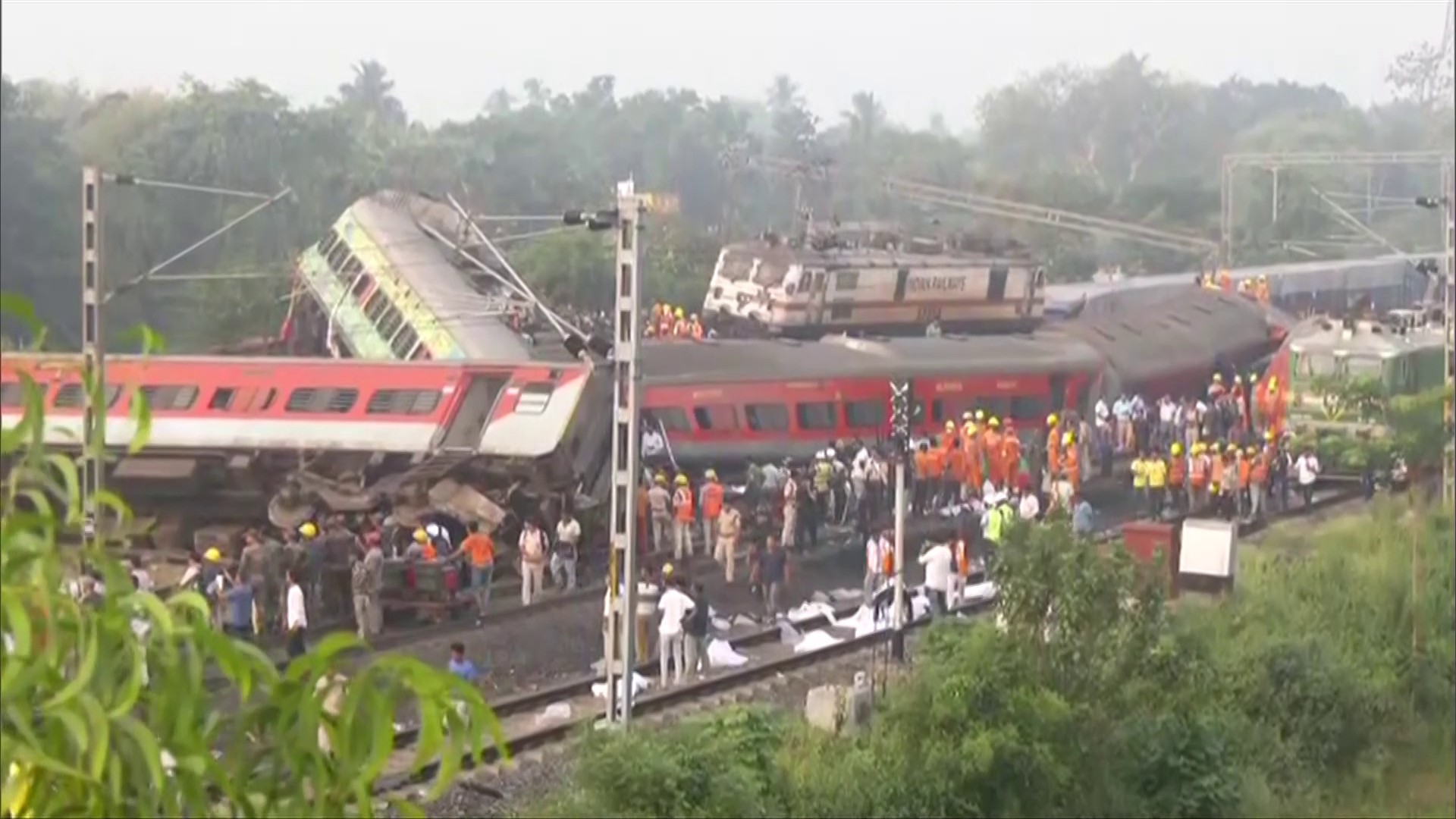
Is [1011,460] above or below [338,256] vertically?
below

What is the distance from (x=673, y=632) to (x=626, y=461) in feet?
5.66

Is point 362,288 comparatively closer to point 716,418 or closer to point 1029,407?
point 716,418

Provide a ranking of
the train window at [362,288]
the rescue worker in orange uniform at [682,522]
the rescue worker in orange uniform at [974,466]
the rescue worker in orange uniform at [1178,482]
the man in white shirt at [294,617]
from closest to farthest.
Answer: the man in white shirt at [294,617] → the rescue worker in orange uniform at [682,522] → the rescue worker in orange uniform at [974,466] → the rescue worker in orange uniform at [1178,482] → the train window at [362,288]

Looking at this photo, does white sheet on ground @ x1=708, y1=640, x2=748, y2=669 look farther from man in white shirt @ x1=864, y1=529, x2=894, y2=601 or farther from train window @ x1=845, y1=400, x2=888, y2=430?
train window @ x1=845, y1=400, x2=888, y2=430

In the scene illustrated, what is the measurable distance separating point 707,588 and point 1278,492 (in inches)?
199

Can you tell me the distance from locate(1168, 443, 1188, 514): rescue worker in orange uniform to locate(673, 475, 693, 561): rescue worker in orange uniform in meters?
3.62

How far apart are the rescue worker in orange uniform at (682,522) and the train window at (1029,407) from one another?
498 cm

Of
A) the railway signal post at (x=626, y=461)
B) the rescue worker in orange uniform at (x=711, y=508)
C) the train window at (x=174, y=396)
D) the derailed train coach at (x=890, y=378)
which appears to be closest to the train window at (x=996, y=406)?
the derailed train coach at (x=890, y=378)

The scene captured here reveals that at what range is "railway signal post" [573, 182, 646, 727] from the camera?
29.1 ft

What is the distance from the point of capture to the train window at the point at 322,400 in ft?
47.7

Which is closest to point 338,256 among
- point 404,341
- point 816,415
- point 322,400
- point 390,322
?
point 390,322

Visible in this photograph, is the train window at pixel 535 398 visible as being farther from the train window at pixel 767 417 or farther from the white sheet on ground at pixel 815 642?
the white sheet on ground at pixel 815 642

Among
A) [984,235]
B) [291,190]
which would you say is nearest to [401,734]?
[291,190]

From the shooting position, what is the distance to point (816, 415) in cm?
1683
